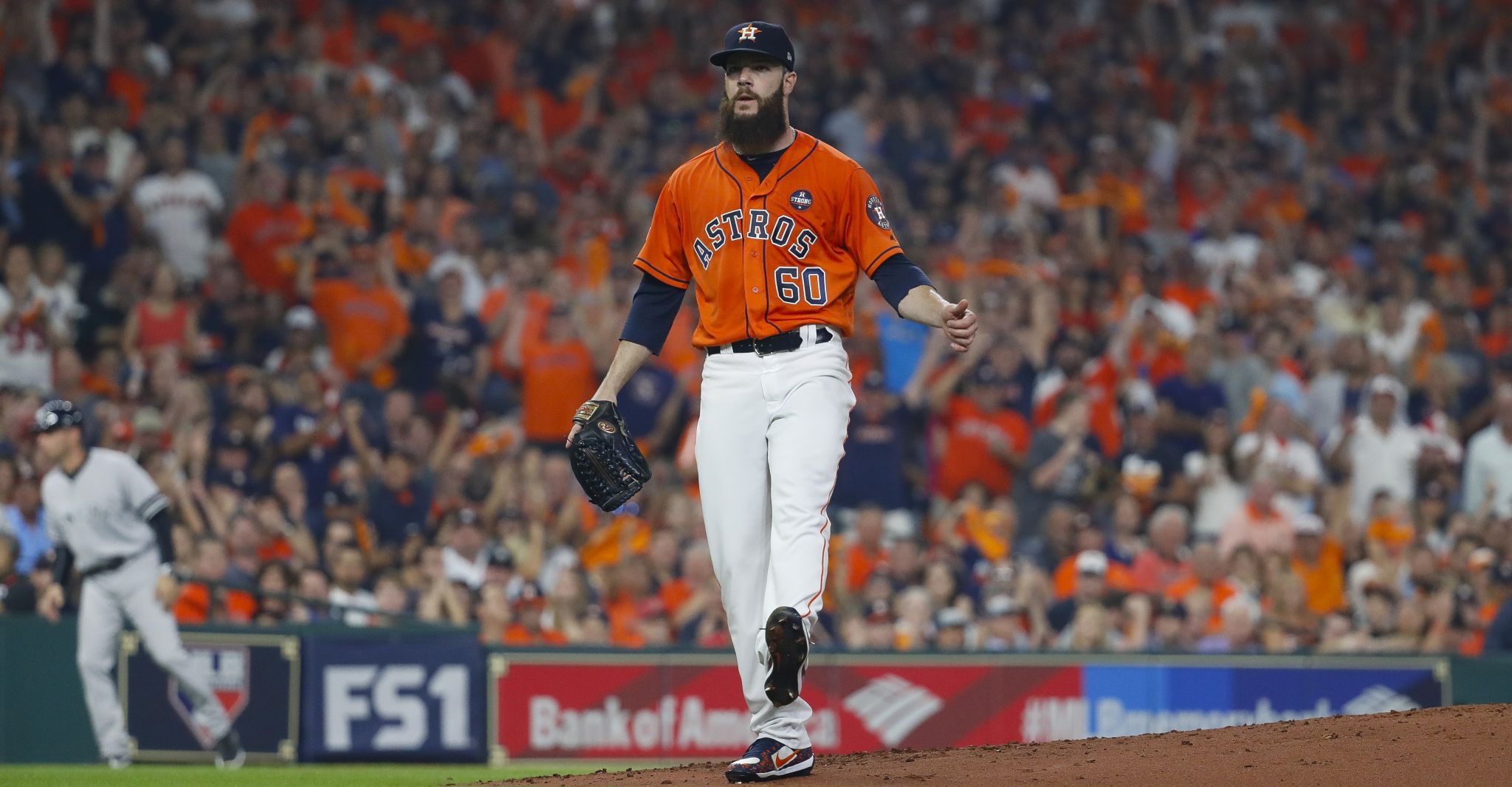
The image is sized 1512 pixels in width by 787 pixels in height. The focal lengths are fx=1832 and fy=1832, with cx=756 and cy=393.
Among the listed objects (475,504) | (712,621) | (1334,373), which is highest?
(1334,373)

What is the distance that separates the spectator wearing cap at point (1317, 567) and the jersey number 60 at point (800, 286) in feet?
25.0

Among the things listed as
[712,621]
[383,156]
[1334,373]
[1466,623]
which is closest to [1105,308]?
[1334,373]

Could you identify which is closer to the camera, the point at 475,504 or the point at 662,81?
the point at 475,504

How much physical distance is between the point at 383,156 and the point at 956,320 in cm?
973

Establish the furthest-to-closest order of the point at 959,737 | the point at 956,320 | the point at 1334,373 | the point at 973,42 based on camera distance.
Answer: the point at 973,42 → the point at 1334,373 → the point at 959,737 → the point at 956,320

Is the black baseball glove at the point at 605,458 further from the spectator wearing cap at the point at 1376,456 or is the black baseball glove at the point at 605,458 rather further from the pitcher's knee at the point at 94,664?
the spectator wearing cap at the point at 1376,456

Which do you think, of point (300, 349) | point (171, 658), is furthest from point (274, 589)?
point (300, 349)

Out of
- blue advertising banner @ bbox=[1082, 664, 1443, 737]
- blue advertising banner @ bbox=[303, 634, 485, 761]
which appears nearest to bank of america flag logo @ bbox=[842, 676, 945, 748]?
blue advertising banner @ bbox=[1082, 664, 1443, 737]

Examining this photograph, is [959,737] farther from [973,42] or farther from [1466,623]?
[973,42]

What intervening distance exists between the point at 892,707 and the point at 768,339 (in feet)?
18.6

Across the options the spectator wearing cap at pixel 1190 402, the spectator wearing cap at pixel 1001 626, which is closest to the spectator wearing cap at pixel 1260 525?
the spectator wearing cap at pixel 1190 402

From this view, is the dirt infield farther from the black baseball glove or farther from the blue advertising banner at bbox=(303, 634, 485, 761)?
the blue advertising banner at bbox=(303, 634, 485, 761)

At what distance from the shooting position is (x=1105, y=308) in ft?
45.8

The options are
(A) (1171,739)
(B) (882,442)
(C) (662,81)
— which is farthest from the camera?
(C) (662,81)
